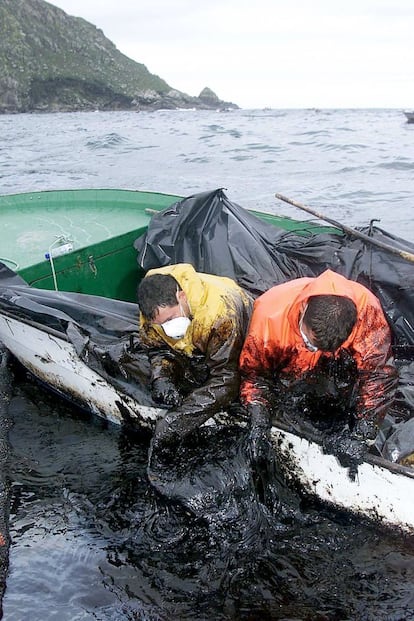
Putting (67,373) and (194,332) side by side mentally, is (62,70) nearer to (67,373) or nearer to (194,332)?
(67,373)

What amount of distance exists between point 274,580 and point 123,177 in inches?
563

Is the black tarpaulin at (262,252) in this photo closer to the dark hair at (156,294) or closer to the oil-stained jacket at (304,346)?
the oil-stained jacket at (304,346)

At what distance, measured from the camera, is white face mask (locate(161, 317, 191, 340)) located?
3344 millimetres

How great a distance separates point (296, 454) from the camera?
3396 mm

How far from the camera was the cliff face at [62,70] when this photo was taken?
80.3m

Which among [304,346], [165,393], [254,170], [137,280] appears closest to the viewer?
[304,346]

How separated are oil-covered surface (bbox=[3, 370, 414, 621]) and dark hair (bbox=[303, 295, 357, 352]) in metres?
0.98

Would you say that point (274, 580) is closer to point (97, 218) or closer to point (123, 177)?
point (97, 218)

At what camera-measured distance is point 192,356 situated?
371 cm

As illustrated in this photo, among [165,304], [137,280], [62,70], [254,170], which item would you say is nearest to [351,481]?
[165,304]

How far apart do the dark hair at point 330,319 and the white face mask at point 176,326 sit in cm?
75

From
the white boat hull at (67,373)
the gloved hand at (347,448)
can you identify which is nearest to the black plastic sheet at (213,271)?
the white boat hull at (67,373)

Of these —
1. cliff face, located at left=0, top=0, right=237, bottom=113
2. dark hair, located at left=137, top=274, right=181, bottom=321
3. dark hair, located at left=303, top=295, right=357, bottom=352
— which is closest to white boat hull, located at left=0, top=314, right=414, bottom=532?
dark hair, located at left=303, top=295, right=357, bottom=352

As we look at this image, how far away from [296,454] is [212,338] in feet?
2.97
